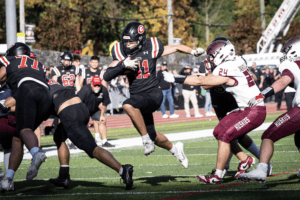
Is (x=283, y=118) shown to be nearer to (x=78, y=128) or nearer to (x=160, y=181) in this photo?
(x=160, y=181)

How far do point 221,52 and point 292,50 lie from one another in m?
0.86

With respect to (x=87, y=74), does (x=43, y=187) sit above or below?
below

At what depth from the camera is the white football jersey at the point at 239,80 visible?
5715 millimetres

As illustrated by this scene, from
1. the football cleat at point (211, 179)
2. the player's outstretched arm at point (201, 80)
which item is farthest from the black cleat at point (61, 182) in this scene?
the player's outstretched arm at point (201, 80)

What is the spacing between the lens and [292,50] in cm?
562

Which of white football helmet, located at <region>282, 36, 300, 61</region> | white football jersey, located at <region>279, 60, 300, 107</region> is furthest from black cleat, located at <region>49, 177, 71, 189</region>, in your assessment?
white football helmet, located at <region>282, 36, 300, 61</region>

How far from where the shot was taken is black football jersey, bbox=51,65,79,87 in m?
11.7

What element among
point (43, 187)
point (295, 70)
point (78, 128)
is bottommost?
point (43, 187)

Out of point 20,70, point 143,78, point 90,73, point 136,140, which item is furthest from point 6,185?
point 136,140

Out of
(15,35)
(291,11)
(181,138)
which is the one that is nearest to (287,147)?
(181,138)

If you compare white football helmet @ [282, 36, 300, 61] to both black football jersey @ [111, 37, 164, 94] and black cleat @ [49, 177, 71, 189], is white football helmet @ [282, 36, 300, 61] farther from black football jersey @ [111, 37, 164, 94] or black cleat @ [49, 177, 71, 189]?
black cleat @ [49, 177, 71, 189]

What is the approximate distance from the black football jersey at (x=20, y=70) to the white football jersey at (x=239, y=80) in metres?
2.19

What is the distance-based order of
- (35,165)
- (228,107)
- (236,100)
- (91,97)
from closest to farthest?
(35,165), (236,100), (228,107), (91,97)

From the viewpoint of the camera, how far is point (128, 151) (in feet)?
32.3
